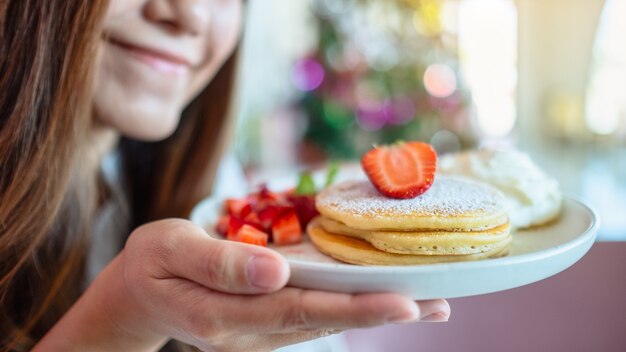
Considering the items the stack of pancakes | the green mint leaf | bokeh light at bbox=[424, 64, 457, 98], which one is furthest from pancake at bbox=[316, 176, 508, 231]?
bokeh light at bbox=[424, 64, 457, 98]

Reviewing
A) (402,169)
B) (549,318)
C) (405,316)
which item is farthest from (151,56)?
(549,318)

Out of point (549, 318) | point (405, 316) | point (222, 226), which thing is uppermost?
point (405, 316)

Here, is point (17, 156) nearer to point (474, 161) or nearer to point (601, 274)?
point (474, 161)

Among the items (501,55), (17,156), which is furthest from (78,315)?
(501,55)

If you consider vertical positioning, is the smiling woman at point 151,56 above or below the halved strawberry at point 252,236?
above

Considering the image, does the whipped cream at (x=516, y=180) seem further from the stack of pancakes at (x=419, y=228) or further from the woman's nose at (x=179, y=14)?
the woman's nose at (x=179, y=14)

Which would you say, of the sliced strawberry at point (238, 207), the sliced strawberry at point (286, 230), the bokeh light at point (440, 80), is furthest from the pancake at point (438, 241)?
the bokeh light at point (440, 80)

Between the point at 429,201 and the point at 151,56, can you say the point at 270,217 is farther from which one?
the point at 151,56

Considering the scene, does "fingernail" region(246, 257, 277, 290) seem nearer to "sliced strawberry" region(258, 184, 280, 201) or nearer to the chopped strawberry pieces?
the chopped strawberry pieces
